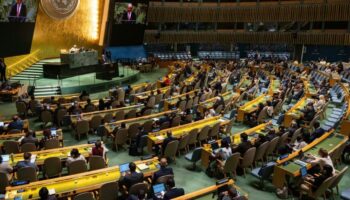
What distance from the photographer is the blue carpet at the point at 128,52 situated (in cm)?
3034

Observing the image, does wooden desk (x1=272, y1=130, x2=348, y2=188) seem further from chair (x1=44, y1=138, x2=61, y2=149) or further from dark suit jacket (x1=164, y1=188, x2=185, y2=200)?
chair (x1=44, y1=138, x2=61, y2=149)

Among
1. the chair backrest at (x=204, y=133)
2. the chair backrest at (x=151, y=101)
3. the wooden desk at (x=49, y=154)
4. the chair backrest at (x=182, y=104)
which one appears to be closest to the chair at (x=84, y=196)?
the wooden desk at (x=49, y=154)

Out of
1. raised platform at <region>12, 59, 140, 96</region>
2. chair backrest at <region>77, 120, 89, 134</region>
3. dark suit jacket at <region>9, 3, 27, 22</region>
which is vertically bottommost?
chair backrest at <region>77, 120, 89, 134</region>

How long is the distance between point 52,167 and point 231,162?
4.59 metres

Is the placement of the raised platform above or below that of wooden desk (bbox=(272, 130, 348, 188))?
above

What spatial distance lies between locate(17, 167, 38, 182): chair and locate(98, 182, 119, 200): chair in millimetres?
1921

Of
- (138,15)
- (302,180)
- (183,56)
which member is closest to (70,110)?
(302,180)

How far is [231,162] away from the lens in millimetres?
8594

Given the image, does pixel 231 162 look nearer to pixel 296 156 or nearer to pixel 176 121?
pixel 296 156

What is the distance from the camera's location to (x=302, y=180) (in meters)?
7.68

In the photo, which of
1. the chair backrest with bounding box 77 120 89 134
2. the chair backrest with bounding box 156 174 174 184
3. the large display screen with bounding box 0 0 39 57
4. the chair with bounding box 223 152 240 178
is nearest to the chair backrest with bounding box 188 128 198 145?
the chair with bounding box 223 152 240 178

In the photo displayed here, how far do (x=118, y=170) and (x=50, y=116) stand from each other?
21.0ft

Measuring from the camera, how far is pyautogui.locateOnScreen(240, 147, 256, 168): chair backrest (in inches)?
349

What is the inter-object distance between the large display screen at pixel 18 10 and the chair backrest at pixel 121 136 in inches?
421
